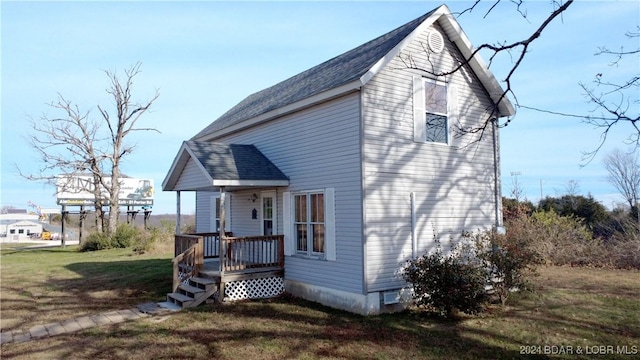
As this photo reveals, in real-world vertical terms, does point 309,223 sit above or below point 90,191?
below

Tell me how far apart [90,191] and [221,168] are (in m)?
23.6

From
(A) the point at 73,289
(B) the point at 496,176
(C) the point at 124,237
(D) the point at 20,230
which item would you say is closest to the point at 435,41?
(B) the point at 496,176

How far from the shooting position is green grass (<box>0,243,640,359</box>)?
22.2 ft

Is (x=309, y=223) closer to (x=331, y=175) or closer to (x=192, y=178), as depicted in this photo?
(x=331, y=175)

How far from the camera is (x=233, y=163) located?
435 inches

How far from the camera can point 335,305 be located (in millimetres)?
9516

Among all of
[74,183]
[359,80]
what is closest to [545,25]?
[359,80]

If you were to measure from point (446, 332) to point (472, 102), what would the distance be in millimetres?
6300

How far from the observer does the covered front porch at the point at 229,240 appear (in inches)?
405

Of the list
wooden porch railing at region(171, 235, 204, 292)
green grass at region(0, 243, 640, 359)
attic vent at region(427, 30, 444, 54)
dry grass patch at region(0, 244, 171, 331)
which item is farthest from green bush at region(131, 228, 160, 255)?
attic vent at region(427, 30, 444, 54)

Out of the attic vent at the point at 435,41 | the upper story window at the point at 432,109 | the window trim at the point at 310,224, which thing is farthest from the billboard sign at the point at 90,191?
the attic vent at the point at 435,41

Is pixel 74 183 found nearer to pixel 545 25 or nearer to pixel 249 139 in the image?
pixel 249 139

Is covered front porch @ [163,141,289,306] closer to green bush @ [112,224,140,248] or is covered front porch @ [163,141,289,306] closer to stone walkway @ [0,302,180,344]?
stone walkway @ [0,302,180,344]

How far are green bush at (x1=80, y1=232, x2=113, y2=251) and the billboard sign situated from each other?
147 inches
